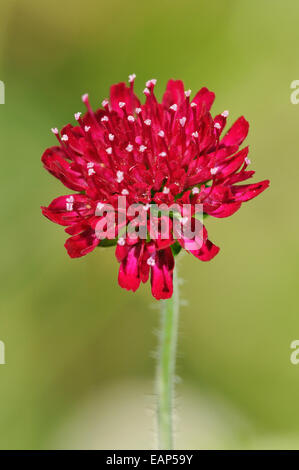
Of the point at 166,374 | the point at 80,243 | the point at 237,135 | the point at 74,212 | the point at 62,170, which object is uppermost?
the point at 237,135

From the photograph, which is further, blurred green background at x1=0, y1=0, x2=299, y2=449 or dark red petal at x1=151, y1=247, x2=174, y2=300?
blurred green background at x1=0, y1=0, x2=299, y2=449

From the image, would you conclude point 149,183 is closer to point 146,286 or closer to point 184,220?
point 184,220

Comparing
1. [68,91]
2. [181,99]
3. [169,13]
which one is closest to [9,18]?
[68,91]

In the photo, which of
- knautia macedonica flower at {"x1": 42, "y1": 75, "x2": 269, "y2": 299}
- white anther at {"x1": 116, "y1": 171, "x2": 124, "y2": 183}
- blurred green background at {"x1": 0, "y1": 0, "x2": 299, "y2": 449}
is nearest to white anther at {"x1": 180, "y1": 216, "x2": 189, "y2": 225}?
knautia macedonica flower at {"x1": 42, "y1": 75, "x2": 269, "y2": 299}

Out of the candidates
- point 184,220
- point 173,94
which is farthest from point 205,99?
point 184,220

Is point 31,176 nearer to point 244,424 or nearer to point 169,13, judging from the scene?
point 169,13

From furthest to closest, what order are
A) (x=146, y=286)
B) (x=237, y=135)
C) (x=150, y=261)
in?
(x=146, y=286), (x=237, y=135), (x=150, y=261)

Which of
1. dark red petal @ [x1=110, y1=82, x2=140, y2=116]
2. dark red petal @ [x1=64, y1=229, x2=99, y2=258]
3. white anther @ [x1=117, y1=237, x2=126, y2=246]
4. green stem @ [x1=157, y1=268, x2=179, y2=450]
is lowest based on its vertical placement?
green stem @ [x1=157, y1=268, x2=179, y2=450]

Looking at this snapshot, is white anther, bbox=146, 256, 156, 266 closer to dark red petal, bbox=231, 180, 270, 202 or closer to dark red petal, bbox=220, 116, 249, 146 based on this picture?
dark red petal, bbox=231, 180, 270, 202
